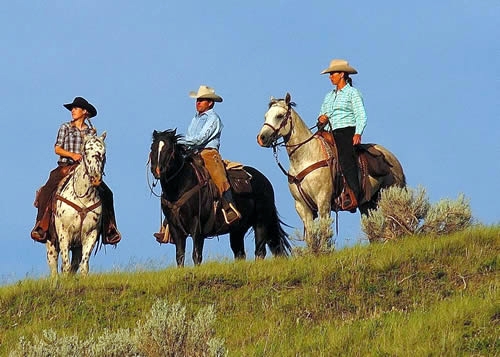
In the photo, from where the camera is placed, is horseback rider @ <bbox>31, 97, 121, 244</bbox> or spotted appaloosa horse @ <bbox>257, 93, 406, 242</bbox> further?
spotted appaloosa horse @ <bbox>257, 93, 406, 242</bbox>

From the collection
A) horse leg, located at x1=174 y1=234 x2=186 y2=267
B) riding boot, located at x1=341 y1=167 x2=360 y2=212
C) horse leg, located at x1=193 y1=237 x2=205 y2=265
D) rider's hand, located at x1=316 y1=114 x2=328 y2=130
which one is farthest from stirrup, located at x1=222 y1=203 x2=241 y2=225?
rider's hand, located at x1=316 y1=114 x2=328 y2=130

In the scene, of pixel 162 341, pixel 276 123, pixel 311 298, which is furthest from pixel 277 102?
pixel 162 341

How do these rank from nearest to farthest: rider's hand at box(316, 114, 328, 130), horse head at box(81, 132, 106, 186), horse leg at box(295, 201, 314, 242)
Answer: horse head at box(81, 132, 106, 186)
horse leg at box(295, 201, 314, 242)
rider's hand at box(316, 114, 328, 130)

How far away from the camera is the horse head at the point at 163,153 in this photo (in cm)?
2153

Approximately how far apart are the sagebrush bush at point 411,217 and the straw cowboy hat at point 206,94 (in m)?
3.61

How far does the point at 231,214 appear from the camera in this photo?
22844 millimetres

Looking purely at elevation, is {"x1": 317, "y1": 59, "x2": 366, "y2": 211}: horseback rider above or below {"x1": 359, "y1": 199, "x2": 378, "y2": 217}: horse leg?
above

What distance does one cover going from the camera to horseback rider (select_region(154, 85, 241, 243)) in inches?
889

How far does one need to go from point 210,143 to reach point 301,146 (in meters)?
1.76

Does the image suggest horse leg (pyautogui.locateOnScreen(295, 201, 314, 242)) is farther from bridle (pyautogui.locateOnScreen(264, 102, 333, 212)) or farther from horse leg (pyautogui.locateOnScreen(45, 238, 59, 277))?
horse leg (pyautogui.locateOnScreen(45, 238, 59, 277))

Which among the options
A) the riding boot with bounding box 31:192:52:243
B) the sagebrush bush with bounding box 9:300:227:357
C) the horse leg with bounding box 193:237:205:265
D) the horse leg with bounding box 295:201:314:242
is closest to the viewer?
the sagebrush bush with bounding box 9:300:227:357

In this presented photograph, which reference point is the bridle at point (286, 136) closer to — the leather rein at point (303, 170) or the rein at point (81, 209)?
the leather rein at point (303, 170)

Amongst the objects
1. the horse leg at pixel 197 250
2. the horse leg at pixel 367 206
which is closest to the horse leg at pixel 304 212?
the horse leg at pixel 367 206

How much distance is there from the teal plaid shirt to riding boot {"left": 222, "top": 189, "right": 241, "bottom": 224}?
88.1 inches
